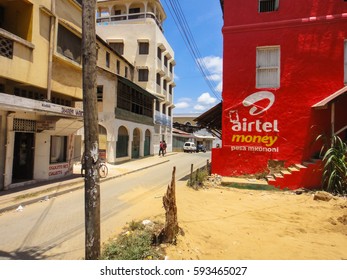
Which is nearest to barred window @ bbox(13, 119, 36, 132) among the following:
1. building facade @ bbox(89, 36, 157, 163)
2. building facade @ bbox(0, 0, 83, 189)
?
building facade @ bbox(0, 0, 83, 189)

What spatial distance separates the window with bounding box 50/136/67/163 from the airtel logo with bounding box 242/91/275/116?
9.45m

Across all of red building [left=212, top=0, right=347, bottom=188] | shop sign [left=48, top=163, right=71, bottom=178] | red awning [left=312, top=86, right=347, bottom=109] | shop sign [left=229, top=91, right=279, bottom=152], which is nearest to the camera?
red awning [left=312, top=86, right=347, bottom=109]

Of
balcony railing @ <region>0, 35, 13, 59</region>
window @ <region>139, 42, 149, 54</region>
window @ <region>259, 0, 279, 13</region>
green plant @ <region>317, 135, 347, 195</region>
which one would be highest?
window @ <region>139, 42, 149, 54</region>

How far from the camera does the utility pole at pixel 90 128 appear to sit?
439 centimetres

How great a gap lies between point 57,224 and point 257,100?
9.65m

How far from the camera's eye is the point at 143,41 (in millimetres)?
34312

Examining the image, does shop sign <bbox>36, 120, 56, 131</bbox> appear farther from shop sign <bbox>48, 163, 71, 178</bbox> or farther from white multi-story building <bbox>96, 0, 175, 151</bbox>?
white multi-story building <bbox>96, 0, 175, 151</bbox>

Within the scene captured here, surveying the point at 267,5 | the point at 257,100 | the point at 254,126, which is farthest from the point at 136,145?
the point at 267,5

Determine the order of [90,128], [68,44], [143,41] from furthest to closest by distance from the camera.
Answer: [143,41] → [68,44] → [90,128]

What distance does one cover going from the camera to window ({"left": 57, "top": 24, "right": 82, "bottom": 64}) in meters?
13.2

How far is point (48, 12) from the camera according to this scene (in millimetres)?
11984

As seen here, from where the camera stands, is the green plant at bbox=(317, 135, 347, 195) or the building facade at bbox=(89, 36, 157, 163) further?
the building facade at bbox=(89, 36, 157, 163)

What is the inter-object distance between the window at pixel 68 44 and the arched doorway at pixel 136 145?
1390 centimetres

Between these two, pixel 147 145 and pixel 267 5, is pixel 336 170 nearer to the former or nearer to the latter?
pixel 267 5
